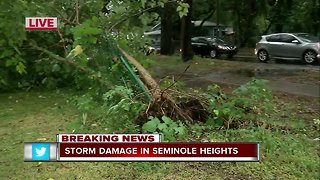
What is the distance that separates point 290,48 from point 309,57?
1147 mm

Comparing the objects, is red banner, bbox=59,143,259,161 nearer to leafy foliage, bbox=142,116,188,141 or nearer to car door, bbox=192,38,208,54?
leafy foliage, bbox=142,116,188,141

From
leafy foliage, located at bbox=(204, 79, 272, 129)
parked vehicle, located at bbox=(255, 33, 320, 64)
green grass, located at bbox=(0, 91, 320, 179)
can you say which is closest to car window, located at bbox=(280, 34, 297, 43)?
parked vehicle, located at bbox=(255, 33, 320, 64)

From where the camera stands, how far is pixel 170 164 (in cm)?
490

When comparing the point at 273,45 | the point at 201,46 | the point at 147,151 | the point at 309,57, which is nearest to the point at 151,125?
the point at 147,151

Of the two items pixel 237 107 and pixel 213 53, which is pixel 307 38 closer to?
pixel 213 53

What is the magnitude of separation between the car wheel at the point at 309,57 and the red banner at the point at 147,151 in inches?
668

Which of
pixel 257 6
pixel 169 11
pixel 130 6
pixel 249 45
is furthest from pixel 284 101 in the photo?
pixel 249 45

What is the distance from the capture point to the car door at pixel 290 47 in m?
20.5

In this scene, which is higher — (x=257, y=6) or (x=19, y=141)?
(x=257, y=6)

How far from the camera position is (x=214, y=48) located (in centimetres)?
2833

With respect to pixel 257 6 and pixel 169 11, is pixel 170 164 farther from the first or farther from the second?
pixel 257 6

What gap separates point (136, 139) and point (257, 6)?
23508 millimetres

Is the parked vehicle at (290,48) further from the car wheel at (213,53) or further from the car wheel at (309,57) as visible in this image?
the car wheel at (213,53)

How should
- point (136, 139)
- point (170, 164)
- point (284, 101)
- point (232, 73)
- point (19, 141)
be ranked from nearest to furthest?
1. point (136, 139)
2. point (170, 164)
3. point (19, 141)
4. point (284, 101)
5. point (232, 73)
